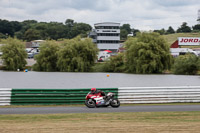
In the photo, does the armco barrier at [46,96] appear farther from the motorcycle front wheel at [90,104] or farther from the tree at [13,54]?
the tree at [13,54]

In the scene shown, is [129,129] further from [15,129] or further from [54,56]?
[54,56]

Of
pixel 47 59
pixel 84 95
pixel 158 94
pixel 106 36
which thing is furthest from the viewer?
pixel 106 36

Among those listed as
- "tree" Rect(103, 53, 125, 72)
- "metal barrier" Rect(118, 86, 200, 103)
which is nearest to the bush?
"tree" Rect(103, 53, 125, 72)

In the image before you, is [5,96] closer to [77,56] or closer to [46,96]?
[46,96]

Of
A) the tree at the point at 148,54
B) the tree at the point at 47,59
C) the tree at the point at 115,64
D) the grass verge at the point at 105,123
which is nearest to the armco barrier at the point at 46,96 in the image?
the grass verge at the point at 105,123

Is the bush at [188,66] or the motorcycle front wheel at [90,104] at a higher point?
the bush at [188,66]

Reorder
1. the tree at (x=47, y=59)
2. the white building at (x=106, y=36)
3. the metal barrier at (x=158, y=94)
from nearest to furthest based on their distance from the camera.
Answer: the metal barrier at (x=158, y=94), the tree at (x=47, y=59), the white building at (x=106, y=36)

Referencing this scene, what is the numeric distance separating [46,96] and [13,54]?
61261 mm

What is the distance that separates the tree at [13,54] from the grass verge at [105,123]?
65934 millimetres

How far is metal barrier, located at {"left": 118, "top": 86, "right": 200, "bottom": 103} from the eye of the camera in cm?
2197

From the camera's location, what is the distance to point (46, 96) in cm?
2145

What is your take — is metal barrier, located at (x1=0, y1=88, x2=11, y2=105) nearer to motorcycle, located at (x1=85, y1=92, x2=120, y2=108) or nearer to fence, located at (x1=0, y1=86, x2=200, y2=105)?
fence, located at (x1=0, y1=86, x2=200, y2=105)

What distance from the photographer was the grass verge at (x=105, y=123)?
1262 cm

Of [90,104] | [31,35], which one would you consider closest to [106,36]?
[31,35]
